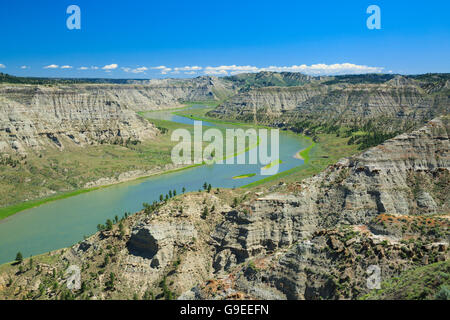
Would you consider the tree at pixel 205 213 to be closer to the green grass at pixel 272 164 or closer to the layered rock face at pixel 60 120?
the green grass at pixel 272 164

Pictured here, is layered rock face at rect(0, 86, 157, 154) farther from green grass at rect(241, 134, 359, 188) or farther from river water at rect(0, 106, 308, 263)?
green grass at rect(241, 134, 359, 188)

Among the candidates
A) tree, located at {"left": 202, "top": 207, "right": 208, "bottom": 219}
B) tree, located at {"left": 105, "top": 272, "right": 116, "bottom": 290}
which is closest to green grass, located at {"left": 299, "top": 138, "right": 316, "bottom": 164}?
tree, located at {"left": 202, "top": 207, "right": 208, "bottom": 219}

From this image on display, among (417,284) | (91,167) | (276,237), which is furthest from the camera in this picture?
(91,167)

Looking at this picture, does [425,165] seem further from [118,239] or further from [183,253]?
[118,239]

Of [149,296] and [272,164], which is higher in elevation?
[272,164]

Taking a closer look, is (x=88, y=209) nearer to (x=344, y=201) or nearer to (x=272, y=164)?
(x=344, y=201)

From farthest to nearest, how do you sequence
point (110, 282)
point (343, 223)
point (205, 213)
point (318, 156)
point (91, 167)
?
point (318, 156) < point (91, 167) < point (205, 213) < point (343, 223) < point (110, 282)

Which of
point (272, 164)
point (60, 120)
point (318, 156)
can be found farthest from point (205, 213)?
point (60, 120)

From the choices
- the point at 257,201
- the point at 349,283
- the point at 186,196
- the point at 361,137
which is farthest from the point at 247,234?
the point at 361,137

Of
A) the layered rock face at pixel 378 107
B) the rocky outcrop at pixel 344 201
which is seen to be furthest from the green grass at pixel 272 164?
the layered rock face at pixel 378 107
